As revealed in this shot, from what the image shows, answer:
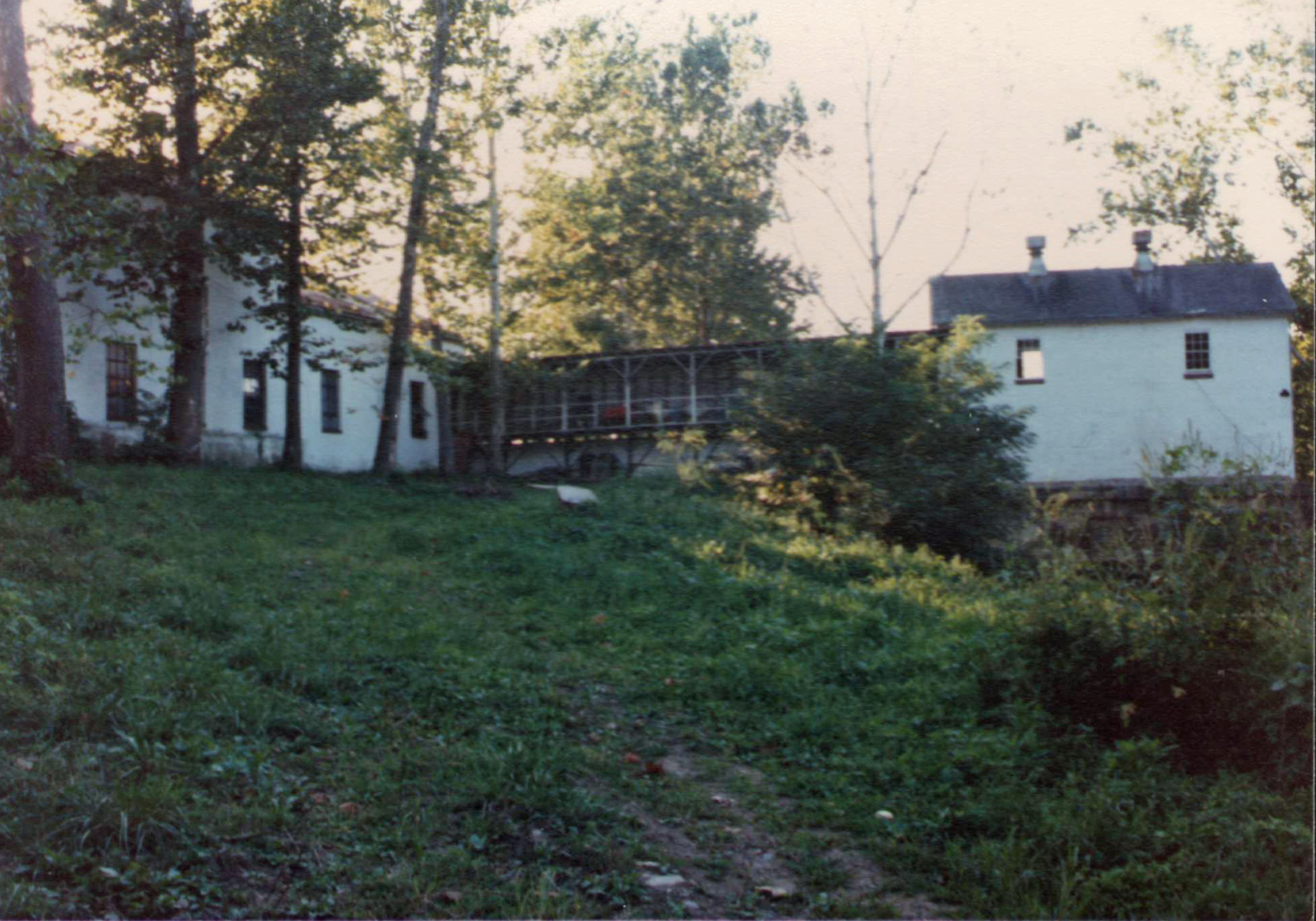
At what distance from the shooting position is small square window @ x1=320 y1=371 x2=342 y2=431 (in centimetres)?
2139

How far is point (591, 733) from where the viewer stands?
525cm

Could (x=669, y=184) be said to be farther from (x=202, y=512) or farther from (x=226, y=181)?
(x=226, y=181)

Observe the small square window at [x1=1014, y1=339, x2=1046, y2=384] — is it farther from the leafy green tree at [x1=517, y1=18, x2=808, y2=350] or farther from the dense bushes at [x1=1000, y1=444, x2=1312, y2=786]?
the dense bushes at [x1=1000, y1=444, x2=1312, y2=786]

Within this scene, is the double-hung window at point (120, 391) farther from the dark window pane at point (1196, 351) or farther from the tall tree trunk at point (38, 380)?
the dark window pane at point (1196, 351)

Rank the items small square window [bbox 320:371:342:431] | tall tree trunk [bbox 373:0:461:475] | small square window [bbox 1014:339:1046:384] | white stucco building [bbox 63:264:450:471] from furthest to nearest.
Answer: small square window [bbox 320:371:342:431], white stucco building [bbox 63:264:450:471], tall tree trunk [bbox 373:0:461:475], small square window [bbox 1014:339:1046:384]

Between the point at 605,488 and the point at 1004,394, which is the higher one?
the point at 1004,394

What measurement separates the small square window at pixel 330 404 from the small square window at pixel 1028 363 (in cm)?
1489

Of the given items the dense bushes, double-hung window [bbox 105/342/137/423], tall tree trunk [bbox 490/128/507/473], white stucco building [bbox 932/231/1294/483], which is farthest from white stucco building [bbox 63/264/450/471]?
the dense bushes

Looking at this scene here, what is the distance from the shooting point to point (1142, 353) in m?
7.48

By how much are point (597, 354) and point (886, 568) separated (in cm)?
344

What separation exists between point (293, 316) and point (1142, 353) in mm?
13878

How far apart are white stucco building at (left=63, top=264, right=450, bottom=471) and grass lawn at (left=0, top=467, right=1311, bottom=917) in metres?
7.79

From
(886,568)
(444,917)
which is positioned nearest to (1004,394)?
(886,568)

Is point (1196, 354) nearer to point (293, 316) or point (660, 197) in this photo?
point (660, 197)
